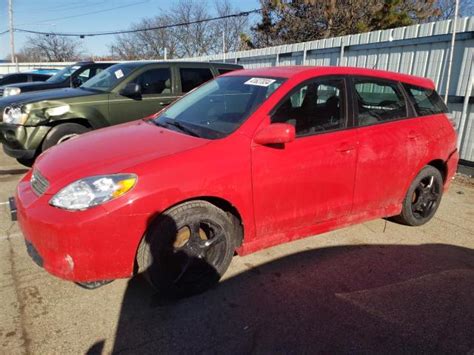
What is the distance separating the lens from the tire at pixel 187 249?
8.80 feet

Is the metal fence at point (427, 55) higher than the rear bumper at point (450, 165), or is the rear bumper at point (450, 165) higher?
the metal fence at point (427, 55)

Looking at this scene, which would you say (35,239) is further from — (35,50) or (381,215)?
(35,50)

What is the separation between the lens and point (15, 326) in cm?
258

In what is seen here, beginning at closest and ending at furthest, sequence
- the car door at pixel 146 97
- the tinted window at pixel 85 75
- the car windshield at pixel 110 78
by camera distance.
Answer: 1. the car door at pixel 146 97
2. the car windshield at pixel 110 78
3. the tinted window at pixel 85 75

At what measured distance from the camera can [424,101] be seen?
427 cm

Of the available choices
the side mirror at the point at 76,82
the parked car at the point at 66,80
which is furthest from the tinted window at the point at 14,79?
the side mirror at the point at 76,82

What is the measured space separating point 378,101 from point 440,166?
124 cm

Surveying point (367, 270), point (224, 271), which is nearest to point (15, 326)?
point (224, 271)

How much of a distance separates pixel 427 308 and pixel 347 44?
7.38m

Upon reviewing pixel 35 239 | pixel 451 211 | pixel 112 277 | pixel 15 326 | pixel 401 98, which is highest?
pixel 401 98

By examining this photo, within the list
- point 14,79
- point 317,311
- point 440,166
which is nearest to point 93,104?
point 317,311

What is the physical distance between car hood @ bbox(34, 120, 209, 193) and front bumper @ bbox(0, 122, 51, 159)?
2.70m

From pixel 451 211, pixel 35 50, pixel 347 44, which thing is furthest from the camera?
pixel 35 50

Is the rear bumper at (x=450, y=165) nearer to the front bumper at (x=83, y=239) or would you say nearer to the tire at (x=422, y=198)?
the tire at (x=422, y=198)
